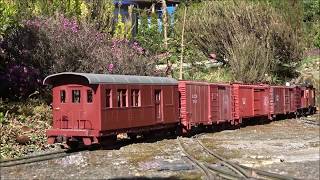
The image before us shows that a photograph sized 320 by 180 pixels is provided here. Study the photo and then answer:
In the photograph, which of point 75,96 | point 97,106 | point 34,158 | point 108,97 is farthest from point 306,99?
point 34,158

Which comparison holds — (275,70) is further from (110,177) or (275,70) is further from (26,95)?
(110,177)

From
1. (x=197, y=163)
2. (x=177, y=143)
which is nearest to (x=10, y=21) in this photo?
(x=177, y=143)

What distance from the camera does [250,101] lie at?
30.0m

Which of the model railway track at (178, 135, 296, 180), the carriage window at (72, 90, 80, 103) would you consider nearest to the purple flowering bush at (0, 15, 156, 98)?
the carriage window at (72, 90, 80, 103)

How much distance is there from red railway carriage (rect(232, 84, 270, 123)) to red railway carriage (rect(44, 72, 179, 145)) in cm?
932

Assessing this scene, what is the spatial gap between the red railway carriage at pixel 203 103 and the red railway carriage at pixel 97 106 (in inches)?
128

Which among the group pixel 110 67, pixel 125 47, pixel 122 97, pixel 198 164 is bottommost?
pixel 198 164

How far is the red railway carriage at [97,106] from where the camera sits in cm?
1723

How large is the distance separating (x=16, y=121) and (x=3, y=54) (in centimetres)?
522

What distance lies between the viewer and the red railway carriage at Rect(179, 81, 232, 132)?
23.2 m

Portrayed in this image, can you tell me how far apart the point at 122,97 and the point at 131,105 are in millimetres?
612

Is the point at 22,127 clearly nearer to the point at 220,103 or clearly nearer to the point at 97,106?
the point at 97,106

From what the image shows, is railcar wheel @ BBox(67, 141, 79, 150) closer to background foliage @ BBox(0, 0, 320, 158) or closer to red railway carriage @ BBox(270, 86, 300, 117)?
background foliage @ BBox(0, 0, 320, 158)

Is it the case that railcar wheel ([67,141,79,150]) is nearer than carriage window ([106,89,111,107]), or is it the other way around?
carriage window ([106,89,111,107])
